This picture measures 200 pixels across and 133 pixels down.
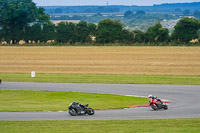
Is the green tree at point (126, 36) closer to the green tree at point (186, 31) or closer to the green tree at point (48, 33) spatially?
the green tree at point (186, 31)

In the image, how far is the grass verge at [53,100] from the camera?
33188mm

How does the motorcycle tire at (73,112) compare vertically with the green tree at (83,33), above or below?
above

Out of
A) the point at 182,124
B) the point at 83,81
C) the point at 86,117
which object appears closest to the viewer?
the point at 182,124

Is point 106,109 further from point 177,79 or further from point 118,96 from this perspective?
point 177,79

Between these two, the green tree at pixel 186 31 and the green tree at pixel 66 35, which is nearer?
the green tree at pixel 186 31

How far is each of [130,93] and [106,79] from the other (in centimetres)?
1190

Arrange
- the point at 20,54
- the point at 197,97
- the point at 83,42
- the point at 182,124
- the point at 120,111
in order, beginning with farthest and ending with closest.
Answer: the point at 83,42 < the point at 20,54 < the point at 197,97 < the point at 120,111 < the point at 182,124

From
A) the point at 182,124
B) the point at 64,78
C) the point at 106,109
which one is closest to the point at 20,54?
the point at 64,78

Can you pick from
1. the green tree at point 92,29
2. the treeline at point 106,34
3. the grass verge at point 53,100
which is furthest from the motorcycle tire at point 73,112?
the green tree at point 92,29

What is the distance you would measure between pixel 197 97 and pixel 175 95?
2.03m

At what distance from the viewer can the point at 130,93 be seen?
A: 41500 mm

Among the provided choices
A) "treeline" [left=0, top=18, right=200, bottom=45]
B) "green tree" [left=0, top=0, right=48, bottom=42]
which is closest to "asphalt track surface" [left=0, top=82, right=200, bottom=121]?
"treeline" [left=0, top=18, right=200, bottom=45]

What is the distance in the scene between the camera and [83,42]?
117875 millimetres

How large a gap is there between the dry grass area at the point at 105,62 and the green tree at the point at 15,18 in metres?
33.2
